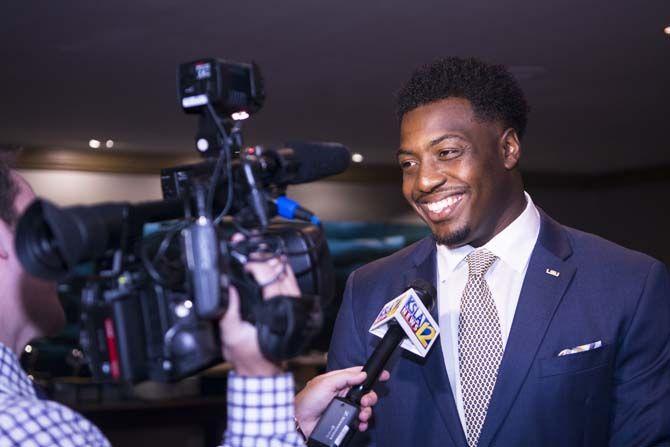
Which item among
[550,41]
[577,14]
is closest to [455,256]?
[577,14]

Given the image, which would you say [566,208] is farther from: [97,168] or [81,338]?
[81,338]

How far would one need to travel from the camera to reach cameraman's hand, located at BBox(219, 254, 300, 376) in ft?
4.28

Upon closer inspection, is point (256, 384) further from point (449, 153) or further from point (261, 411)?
point (449, 153)

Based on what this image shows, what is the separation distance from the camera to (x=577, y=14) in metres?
4.62

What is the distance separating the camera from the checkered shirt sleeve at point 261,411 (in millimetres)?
1364

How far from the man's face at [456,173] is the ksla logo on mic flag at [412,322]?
24cm

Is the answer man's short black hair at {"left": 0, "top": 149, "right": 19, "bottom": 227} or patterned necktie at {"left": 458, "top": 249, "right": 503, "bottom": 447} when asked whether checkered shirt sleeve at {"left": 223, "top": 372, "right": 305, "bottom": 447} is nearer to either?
man's short black hair at {"left": 0, "top": 149, "right": 19, "bottom": 227}

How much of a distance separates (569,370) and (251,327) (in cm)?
99

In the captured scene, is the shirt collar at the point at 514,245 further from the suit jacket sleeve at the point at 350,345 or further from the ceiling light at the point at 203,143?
the ceiling light at the point at 203,143

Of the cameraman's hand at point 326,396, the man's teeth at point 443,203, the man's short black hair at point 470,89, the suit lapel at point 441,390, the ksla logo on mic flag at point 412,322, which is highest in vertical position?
the man's short black hair at point 470,89

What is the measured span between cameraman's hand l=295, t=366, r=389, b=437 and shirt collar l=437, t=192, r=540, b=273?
448mm

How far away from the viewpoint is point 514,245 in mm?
2225

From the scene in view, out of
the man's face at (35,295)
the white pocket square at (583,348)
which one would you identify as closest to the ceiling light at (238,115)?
the man's face at (35,295)

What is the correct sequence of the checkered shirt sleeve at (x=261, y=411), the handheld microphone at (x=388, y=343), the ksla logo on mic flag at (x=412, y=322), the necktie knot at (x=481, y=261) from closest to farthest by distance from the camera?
the checkered shirt sleeve at (x=261, y=411), the handheld microphone at (x=388, y=343), the ksla logo on mic flag at (x=412, y=322), the necktie knot at (x=481, y=261)
